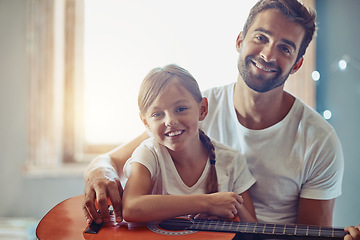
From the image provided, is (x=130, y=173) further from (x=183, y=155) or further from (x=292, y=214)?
(x=292, y=214)

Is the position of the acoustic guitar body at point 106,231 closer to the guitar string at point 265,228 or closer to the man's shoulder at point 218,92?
the guitar string at point 265,228

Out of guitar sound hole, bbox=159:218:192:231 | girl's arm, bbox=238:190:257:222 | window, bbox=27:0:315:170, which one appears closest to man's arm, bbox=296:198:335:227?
girl's arm, bbox=238:190:257:222

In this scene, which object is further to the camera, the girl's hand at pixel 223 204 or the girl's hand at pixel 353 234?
the girl's hand at pixel 223 204

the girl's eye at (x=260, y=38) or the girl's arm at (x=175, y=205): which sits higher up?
Answer: the girl's eye at (x=260, y=38)

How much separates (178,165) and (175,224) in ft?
0.50

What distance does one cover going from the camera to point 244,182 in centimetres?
107

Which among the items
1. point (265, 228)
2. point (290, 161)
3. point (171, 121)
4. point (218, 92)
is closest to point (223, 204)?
point (265, 228)

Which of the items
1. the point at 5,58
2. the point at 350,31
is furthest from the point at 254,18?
the point at 5,58

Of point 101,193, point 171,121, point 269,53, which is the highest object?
point 269,53

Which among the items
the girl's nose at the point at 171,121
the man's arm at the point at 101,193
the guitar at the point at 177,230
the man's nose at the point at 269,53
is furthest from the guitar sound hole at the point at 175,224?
the man's nose at the point at 269,53

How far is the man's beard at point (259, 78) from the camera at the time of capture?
3.36 feet

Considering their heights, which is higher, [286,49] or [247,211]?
[286,49]

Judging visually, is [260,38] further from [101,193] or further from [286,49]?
[101,193]

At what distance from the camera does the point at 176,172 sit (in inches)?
Answer: 39.6
